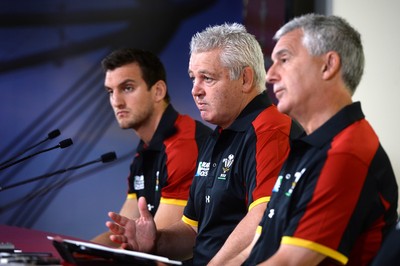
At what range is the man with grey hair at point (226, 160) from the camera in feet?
8.96

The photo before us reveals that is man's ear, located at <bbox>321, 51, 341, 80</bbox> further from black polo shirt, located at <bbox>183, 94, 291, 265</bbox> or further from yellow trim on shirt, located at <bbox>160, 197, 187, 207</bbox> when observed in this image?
yellow trim on shirt, located at <bbox>160, 197, 187, 207</bbox>

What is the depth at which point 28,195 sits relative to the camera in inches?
195

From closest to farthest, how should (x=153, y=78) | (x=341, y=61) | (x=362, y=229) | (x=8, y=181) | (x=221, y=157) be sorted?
(x=362, y=229) → (x=341, y=61) → (x=221, y=157) → (x=153, y=78) → (x=8, y=181)

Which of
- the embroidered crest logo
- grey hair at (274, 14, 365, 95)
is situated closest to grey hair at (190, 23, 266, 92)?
the embroidered crest logo

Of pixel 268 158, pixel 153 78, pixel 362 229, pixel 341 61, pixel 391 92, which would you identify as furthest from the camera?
pixel 153 78

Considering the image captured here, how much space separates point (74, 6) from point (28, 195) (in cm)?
123

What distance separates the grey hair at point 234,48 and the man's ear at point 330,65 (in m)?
0.89

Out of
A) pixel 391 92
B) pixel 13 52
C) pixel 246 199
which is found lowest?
pixel 246 199

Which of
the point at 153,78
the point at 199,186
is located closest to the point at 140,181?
the point at 153,78

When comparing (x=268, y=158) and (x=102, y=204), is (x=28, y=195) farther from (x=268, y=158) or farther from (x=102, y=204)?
(x=268, y=158)

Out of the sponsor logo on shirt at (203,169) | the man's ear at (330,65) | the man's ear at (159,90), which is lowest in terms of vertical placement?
the sponsor logo on shirt at (203,169)

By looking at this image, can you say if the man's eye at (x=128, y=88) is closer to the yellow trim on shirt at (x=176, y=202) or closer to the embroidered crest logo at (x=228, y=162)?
the yellow trim on shirt at (x=176, y=202)

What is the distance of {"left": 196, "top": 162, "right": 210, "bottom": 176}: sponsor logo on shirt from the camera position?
120 inches

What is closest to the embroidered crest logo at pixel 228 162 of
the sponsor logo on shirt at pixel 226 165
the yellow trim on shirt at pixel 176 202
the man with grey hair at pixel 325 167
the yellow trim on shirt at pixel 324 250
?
the sponsor logo on shirt at pixel 226 165
